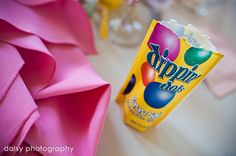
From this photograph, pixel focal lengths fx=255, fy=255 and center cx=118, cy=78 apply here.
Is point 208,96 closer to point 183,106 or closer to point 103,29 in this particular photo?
point 183,106

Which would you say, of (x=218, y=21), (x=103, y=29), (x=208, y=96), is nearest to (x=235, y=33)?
(x=218, y=21)

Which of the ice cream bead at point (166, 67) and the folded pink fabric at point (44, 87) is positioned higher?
the ice cream bead at point (166, 67)

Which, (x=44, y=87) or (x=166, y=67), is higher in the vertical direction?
(x=166, y=67)

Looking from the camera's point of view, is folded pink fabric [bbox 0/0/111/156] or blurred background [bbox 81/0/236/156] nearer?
folded pink fabric [bbox 0/0/111/156]

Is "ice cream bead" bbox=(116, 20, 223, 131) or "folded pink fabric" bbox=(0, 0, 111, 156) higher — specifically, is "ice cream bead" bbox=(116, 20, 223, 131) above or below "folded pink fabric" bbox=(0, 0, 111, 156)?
above

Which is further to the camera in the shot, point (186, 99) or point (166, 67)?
point (186, 99)
